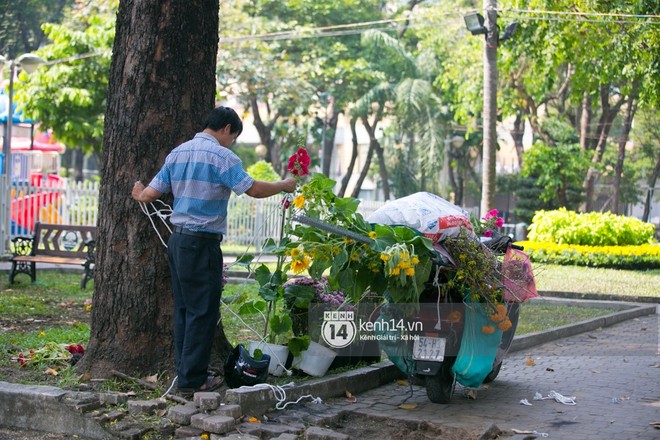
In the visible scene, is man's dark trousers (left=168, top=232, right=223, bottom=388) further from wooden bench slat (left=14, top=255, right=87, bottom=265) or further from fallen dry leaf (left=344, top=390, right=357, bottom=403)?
wooden bench slat (left=14, top=255, right=87, bottom=265)

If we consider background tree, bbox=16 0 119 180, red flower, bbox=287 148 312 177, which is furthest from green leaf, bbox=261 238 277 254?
background tree, bbox=16 0 119 180

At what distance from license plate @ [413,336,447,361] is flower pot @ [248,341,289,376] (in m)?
1.03

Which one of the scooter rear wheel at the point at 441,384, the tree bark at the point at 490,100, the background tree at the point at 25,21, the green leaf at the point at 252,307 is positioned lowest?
the scooter rear wheel at the point at 441,384

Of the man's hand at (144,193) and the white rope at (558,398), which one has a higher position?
the man's hand at (144,193)

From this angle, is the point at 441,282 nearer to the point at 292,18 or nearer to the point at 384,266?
the point at 384,266

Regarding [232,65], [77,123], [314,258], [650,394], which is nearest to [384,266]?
[314,258]

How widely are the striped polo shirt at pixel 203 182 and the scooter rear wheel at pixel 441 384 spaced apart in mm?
2007

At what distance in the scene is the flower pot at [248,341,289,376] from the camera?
265 inches

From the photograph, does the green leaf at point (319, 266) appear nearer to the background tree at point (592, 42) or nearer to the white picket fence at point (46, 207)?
the white picket fence at point (46, 207)

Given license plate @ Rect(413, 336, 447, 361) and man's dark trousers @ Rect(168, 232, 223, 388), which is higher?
man's dark trousers @ Rect(168, 232, 223, 388)

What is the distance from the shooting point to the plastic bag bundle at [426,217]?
259 inches

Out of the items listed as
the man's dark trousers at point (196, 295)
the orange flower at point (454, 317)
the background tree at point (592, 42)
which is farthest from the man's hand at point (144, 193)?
the background tree at point (592, 42)

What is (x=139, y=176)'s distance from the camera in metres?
6.51

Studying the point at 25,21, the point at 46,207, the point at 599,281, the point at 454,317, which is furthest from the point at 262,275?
the point at 25,21
